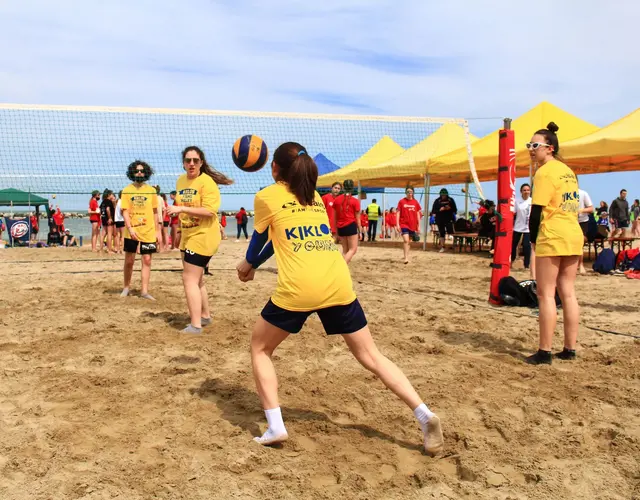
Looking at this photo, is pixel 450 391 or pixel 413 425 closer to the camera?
pixel 413 425

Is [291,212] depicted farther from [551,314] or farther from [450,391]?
[551,314]

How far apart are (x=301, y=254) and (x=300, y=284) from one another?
15 cm

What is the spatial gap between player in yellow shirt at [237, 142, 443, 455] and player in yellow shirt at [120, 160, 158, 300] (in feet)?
13.8

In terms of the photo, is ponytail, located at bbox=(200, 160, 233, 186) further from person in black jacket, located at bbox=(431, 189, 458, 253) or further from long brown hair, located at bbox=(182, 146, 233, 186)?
person in black jacket, located at bbox=(431, 189, 458, 253)

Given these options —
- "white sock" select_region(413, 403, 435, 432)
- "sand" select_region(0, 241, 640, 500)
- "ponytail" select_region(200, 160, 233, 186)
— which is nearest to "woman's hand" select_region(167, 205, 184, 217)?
"ponytail" select_region(200, 160, 233, 186)

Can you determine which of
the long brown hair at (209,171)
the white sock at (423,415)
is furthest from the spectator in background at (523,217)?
the white sock at (423,415)

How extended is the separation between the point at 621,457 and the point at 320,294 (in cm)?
170

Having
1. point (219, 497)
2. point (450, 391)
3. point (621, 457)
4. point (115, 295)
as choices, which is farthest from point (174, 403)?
point (115, 295)

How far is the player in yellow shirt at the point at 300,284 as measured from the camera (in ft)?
9.09

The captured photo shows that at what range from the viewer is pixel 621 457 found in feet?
9.16

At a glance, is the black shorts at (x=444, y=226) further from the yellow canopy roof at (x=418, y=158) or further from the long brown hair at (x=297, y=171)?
the long brown hair at (x=297, y=171)

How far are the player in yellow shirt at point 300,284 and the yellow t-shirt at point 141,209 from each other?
4.25 m

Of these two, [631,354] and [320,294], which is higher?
[320,294]

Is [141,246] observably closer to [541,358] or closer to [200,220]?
[200,220]
